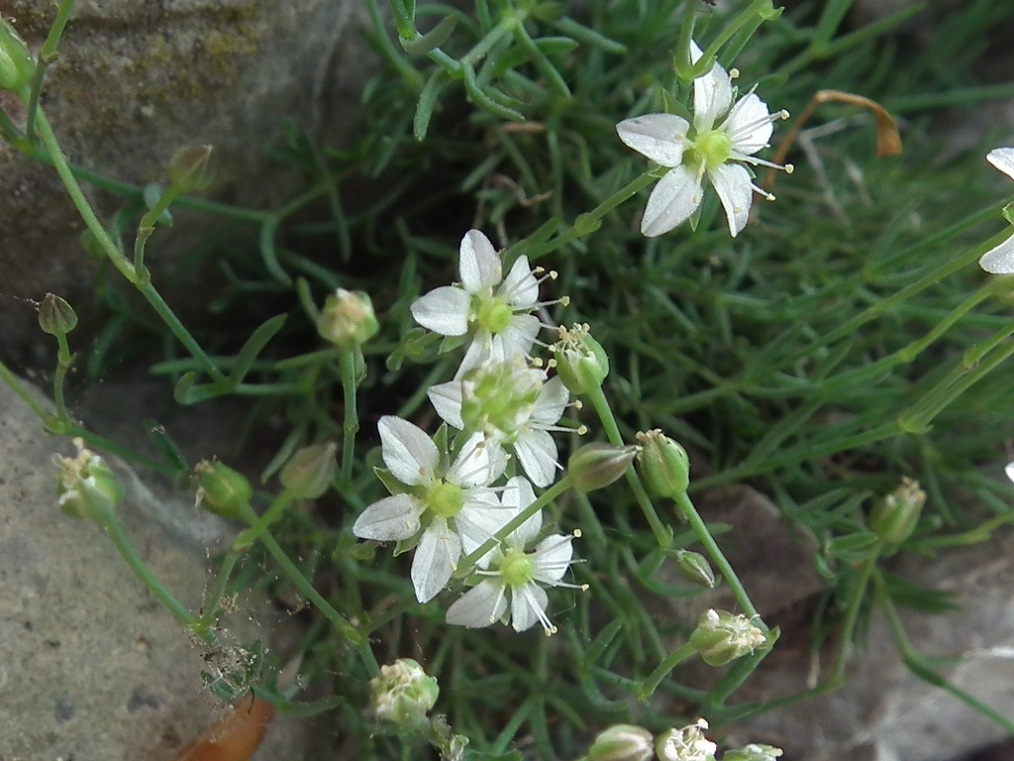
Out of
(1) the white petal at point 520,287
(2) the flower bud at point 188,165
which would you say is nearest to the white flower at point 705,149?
(1) the white petal at point 520,287

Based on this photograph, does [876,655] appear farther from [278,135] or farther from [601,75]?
[278,135]

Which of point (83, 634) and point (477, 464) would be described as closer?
point (477, 464)

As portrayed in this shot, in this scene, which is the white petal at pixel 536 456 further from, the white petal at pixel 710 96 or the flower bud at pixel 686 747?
the white petal at pixel 710 96

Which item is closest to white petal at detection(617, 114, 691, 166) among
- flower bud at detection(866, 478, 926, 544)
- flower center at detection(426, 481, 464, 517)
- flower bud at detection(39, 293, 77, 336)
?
flower center at detection(426, 481, 464, 517)

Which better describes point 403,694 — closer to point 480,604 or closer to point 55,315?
point 480,604

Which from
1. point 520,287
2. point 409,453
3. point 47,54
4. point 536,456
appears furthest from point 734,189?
point 47,54

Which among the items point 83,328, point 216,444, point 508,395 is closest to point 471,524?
point 508,395

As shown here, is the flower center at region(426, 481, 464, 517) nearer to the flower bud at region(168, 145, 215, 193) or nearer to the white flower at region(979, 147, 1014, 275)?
the flower bud at region(168, 145, 215, 193)
